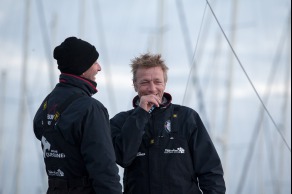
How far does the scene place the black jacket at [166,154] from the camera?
4.37 metres

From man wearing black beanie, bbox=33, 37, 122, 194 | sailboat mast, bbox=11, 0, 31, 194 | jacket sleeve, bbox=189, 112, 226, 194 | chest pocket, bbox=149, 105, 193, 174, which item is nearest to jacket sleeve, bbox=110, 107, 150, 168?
chest pocket, bbox=149, 105, 193, 174

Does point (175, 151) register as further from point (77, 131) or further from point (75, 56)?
point (75, 56)

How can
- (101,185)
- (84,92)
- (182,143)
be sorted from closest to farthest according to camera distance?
(101,185), (84,92), (182,143)

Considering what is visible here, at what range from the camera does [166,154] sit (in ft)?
14.5

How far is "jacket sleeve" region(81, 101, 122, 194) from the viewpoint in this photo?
3.92m

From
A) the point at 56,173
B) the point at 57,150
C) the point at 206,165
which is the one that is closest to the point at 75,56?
the point at 57,150

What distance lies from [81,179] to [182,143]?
0.79 metres

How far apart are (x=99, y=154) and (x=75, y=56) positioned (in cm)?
67

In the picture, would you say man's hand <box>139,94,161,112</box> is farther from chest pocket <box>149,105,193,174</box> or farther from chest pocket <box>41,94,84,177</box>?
chest pocket <box>41,94,84,177</box>

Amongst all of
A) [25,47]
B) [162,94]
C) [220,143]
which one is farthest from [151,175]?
[220,143]

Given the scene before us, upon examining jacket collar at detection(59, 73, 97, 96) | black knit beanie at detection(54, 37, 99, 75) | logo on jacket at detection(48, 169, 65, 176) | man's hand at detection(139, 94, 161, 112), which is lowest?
logo on jacket at detection(48, 169, 65, 176)

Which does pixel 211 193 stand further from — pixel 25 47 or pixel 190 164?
pixel 25 47

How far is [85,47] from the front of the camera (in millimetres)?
4223

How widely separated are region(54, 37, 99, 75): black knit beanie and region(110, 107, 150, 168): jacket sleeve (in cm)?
46
